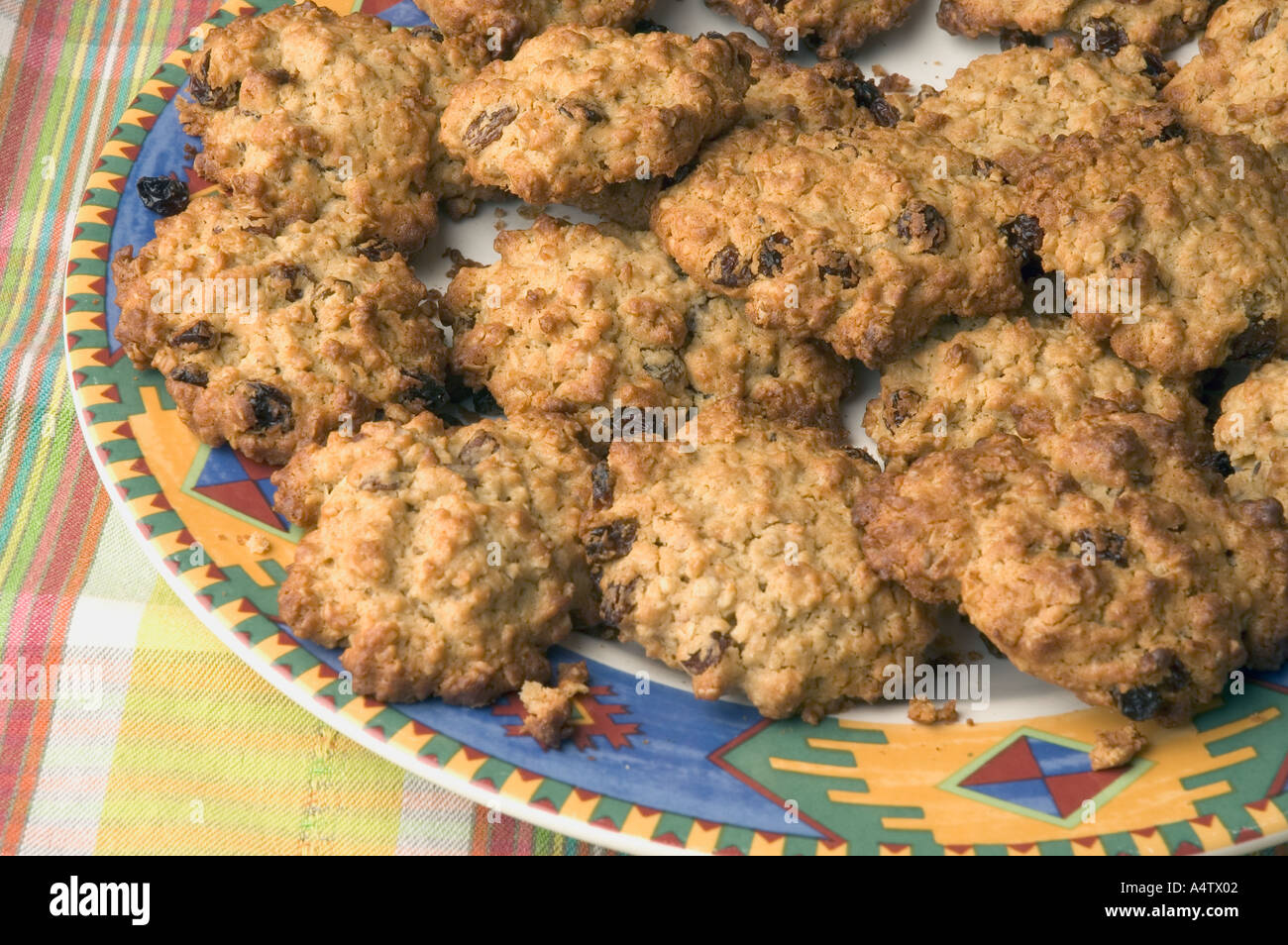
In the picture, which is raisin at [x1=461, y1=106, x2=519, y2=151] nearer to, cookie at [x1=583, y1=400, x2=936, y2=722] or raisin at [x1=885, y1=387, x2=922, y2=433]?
cookie at [x1=583, y1=400, x2=936, y2=722]

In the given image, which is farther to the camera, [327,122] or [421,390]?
[327,122]

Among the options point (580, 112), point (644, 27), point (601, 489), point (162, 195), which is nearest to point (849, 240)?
point (580, 112)

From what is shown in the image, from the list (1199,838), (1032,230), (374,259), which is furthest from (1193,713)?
(374,259)

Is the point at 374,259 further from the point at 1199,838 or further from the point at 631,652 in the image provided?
the point at 1199,838

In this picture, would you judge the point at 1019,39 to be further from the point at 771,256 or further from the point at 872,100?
the point at 771,256

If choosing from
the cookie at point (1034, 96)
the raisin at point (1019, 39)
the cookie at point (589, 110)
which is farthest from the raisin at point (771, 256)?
the raisin at point (1019, 39)
